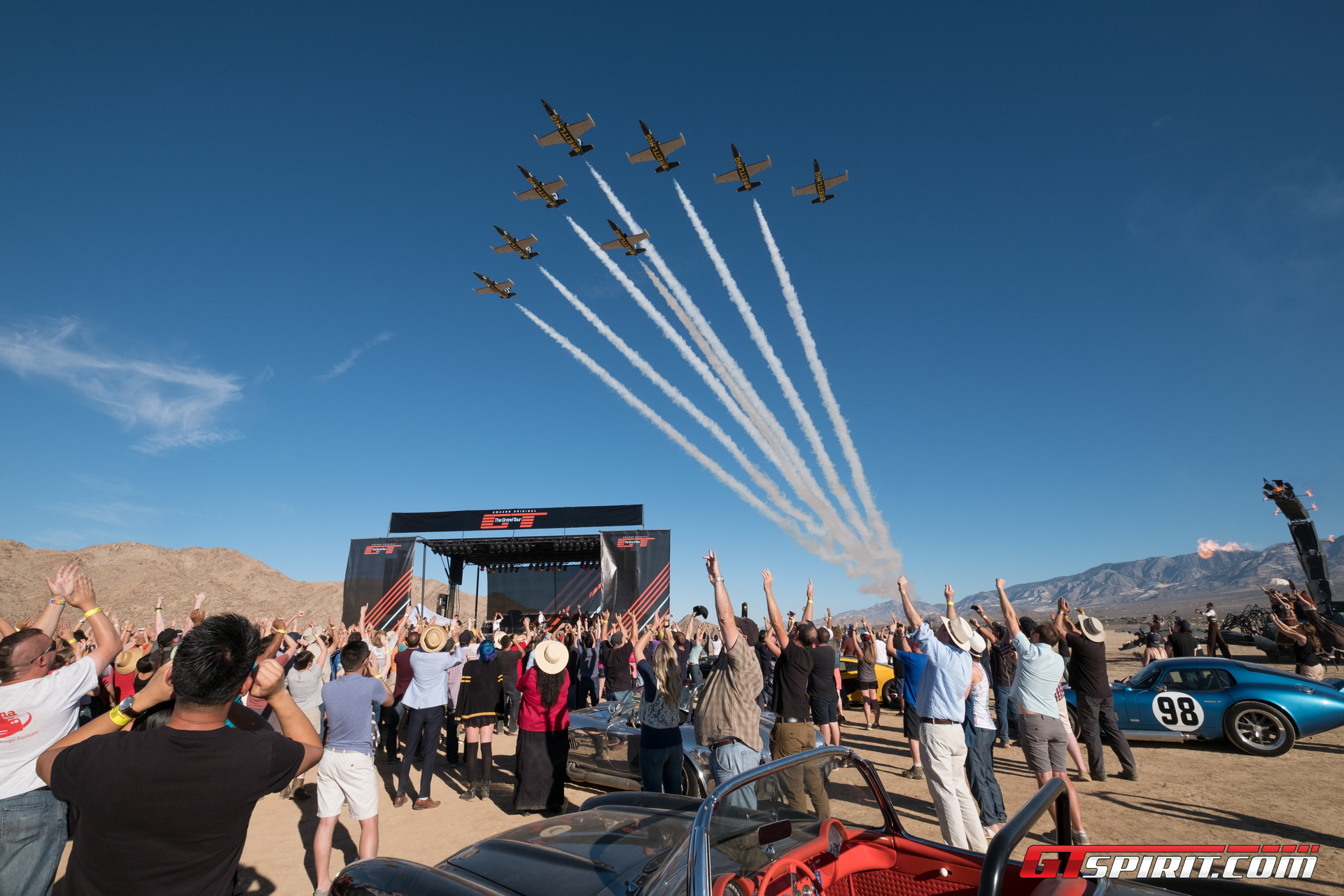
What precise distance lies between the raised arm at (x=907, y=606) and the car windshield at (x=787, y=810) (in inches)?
125

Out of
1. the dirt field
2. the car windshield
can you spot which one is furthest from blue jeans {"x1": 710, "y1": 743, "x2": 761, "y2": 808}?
the dirt field

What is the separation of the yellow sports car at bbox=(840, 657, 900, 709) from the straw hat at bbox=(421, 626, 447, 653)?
913cm

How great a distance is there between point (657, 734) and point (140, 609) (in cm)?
5335

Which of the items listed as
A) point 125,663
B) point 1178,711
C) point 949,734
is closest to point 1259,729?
point 1178,711

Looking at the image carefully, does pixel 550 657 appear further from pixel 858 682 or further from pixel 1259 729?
pixel 1259 729

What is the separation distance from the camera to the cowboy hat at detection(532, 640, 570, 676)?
6.25 metres

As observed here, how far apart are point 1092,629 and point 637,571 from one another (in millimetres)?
Answer: 17419

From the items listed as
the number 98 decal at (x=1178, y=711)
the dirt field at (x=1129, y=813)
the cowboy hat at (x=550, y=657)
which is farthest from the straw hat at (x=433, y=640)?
the number 98 decal at (x=1178, y=711)

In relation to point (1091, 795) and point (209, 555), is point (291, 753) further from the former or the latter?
point (209, 555)

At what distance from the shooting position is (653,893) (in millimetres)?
2152

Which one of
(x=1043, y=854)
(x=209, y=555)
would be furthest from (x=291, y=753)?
(x=209, y=555)

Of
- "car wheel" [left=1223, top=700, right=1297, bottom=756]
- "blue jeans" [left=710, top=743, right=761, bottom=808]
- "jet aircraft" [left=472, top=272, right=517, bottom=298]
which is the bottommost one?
"car wheel" [left=1223, top=700, right=1297, bottom=756]

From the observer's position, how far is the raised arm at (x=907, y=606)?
5739mm

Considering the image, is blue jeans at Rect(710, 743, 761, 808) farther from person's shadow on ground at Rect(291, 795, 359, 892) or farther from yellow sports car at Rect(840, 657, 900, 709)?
yellow sports car at Rect(840, 657, 900, 709)
